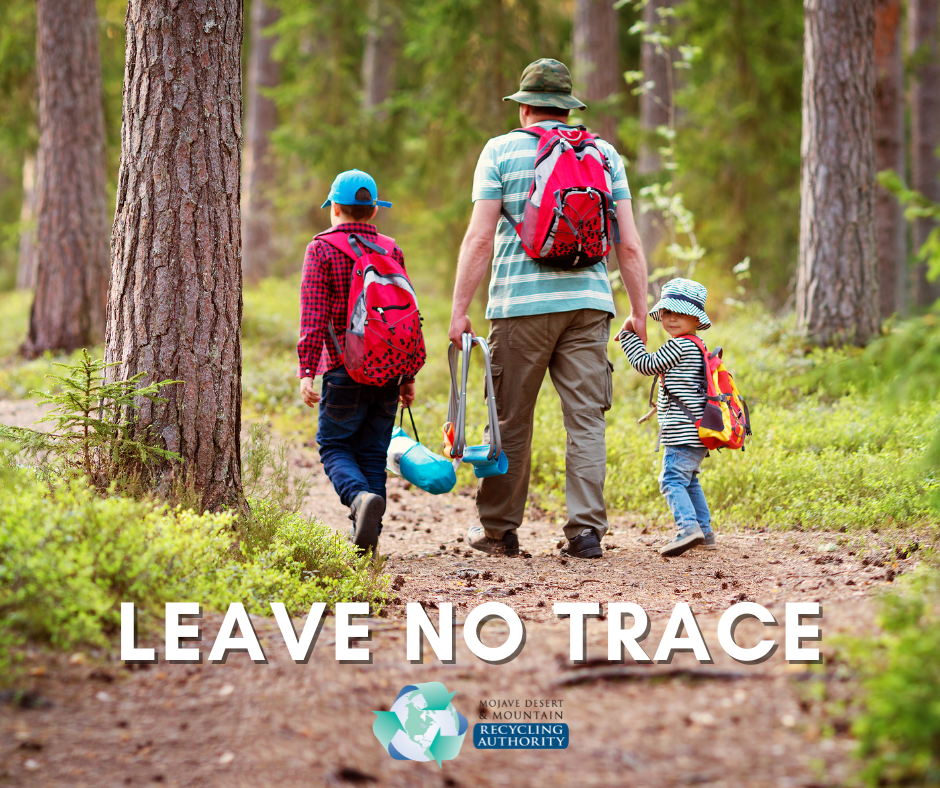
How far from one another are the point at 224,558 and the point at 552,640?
1476mm

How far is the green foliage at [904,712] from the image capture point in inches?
77.8

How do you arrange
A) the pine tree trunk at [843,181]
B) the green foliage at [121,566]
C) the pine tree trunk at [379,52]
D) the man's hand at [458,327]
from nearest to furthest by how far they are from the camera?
the green foliage at [121,566]
the man's hand at [458,327]
the pine tree trunk at [843,181]
the pine tree trunk at [379,52]

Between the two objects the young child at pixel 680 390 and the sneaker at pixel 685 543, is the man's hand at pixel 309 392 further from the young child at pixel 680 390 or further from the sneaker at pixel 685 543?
the sneaker at pixel 685 543

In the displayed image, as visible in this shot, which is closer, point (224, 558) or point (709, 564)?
point (224, 558)

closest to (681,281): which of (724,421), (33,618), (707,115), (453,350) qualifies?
(724,421)

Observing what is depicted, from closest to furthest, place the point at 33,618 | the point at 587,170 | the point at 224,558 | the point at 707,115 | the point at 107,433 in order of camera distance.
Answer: the point at 33,618, the point at 224,558, the point at 107,433, the point at 587,170, the point at 707,115

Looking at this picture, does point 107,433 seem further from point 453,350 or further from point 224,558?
point 453,350

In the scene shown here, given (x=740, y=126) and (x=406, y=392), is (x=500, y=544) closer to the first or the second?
(x=406, y=392)

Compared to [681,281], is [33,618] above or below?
below

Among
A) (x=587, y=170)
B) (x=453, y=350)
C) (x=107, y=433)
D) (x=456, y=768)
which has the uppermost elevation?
(x=587, y=170)

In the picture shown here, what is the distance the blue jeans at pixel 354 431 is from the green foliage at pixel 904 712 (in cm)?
282

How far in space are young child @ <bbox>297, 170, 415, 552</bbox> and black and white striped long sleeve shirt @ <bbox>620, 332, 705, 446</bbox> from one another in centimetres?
134

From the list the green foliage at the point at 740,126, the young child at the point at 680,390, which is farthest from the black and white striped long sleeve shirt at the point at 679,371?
the green foliage at the point at 740,126

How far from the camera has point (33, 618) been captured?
2809mm
